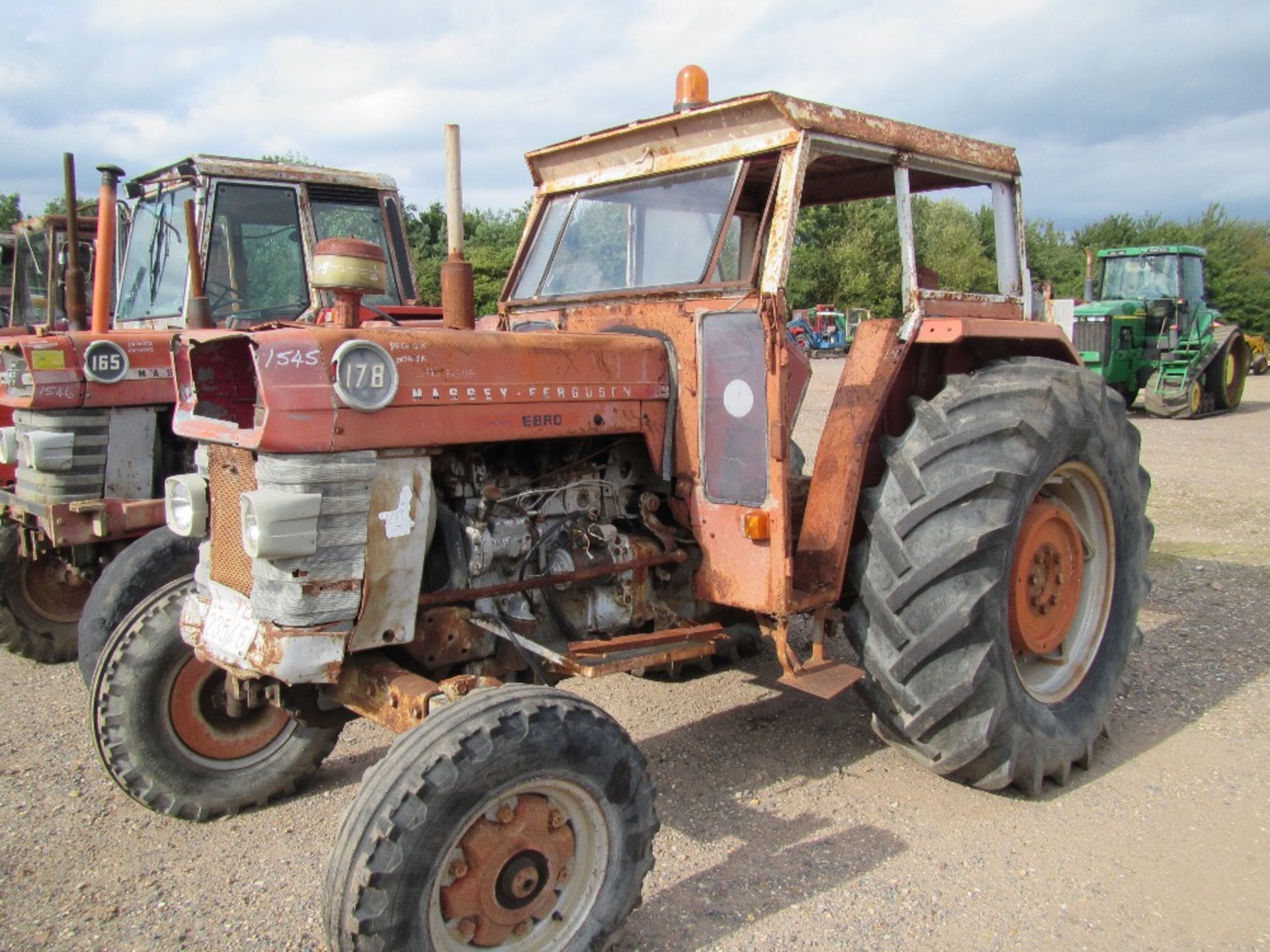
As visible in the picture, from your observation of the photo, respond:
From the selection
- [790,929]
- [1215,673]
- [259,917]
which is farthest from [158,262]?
[1215,673]

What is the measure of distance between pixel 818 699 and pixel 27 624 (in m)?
4.35

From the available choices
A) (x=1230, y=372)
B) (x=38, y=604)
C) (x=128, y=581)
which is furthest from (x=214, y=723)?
(x=1230, y=372)

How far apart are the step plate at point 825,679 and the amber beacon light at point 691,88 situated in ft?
7.37

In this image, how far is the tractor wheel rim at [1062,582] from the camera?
3.85 meters

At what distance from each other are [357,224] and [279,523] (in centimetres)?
473

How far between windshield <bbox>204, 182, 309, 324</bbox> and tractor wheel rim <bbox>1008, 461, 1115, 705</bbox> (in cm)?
463

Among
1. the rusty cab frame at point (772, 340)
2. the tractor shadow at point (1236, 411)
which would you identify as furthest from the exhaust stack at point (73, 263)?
the tractor shadow at point (1236, 411)

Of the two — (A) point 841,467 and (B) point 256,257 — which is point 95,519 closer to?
(B) point 256,257

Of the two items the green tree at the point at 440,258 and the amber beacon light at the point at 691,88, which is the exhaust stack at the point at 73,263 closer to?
the amber beacon light at the point at 691,88

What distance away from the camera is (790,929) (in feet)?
9.60

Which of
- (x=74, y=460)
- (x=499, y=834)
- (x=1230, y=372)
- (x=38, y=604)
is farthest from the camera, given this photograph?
(x=1230, y=372)

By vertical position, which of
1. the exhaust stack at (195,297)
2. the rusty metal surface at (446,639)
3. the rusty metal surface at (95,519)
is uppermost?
the exhaust stack at (195,297)

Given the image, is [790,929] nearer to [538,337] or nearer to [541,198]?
[538,337]

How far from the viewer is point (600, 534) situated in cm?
355
